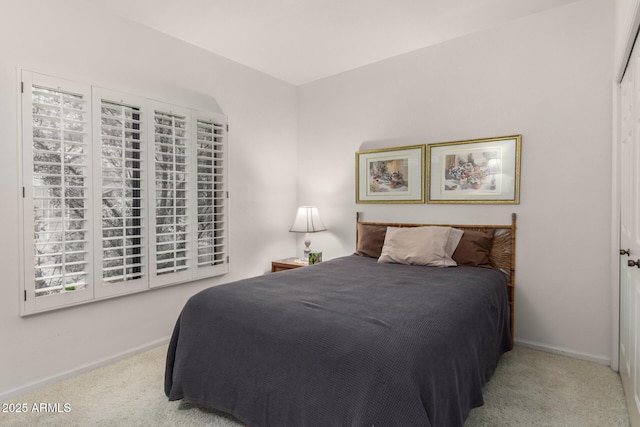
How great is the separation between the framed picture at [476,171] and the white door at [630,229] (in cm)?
70

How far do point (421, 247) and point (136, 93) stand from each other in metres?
2.60

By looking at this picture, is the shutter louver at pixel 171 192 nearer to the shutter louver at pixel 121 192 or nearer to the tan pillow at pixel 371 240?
the shutter louver at pixel 121 192

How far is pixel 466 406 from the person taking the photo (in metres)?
1.69

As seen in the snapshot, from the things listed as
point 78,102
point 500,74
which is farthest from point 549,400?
point 78,102

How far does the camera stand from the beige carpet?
6.45 ft

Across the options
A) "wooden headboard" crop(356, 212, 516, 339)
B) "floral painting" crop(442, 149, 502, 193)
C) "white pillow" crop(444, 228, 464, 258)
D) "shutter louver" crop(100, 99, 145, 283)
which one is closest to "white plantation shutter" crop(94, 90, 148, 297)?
"shutter louver" crop(100, 99, 145, 283)

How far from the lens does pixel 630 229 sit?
1.94 m

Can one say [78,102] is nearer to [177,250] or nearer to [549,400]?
[177,250]

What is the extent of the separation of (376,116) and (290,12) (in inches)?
54.7

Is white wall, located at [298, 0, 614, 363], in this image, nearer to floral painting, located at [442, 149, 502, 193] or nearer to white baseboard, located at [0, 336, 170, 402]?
floral painting, located at [442, 149, 502, 193]

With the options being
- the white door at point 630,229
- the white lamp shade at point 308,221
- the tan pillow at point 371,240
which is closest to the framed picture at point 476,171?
the tan pillow at point 371,240

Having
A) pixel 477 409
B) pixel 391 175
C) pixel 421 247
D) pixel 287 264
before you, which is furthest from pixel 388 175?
pixel 477 409

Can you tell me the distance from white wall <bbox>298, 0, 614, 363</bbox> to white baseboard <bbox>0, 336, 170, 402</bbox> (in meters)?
2.55

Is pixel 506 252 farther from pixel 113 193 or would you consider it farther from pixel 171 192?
pixel 113 193
